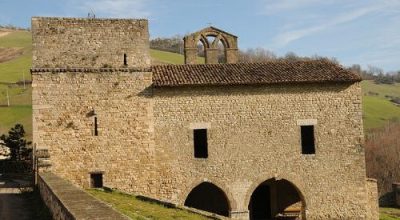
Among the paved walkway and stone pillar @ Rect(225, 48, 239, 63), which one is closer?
the paved walkway

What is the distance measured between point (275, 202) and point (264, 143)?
4148 millimetres

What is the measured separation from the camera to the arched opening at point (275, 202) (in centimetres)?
2342

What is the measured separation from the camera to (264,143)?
2072 centimetres

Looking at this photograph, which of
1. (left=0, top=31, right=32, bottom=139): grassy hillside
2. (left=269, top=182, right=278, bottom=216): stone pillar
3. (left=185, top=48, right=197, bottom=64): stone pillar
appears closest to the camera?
(left=269, top=182, right=278, bottom=216): stone pillar

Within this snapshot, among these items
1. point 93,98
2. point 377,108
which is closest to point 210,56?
point 93,98

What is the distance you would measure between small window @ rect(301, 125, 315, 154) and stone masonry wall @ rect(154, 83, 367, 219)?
0.85 feet

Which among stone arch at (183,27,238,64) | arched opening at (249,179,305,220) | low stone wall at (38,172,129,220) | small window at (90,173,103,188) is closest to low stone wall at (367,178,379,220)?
arched opening at (249,179,305,220)

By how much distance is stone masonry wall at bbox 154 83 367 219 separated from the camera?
66.2ft

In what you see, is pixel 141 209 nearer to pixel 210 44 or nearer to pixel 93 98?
pixel 93 98

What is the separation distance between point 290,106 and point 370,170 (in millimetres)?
37749

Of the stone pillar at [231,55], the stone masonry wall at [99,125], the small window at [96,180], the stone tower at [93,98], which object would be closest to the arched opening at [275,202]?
the stone masonry wall at [99,125]

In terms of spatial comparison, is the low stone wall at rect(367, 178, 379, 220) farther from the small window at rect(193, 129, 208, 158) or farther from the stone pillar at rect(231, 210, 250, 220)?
the small window at rect(193, 129, 208, 158)

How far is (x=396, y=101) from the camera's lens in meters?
86.1

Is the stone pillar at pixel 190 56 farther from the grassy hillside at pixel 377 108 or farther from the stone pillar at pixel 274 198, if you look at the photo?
the grassy hillside at pixel 377 108
